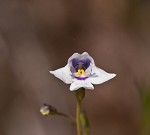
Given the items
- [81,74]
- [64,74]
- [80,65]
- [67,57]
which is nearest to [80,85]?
[64,74]
